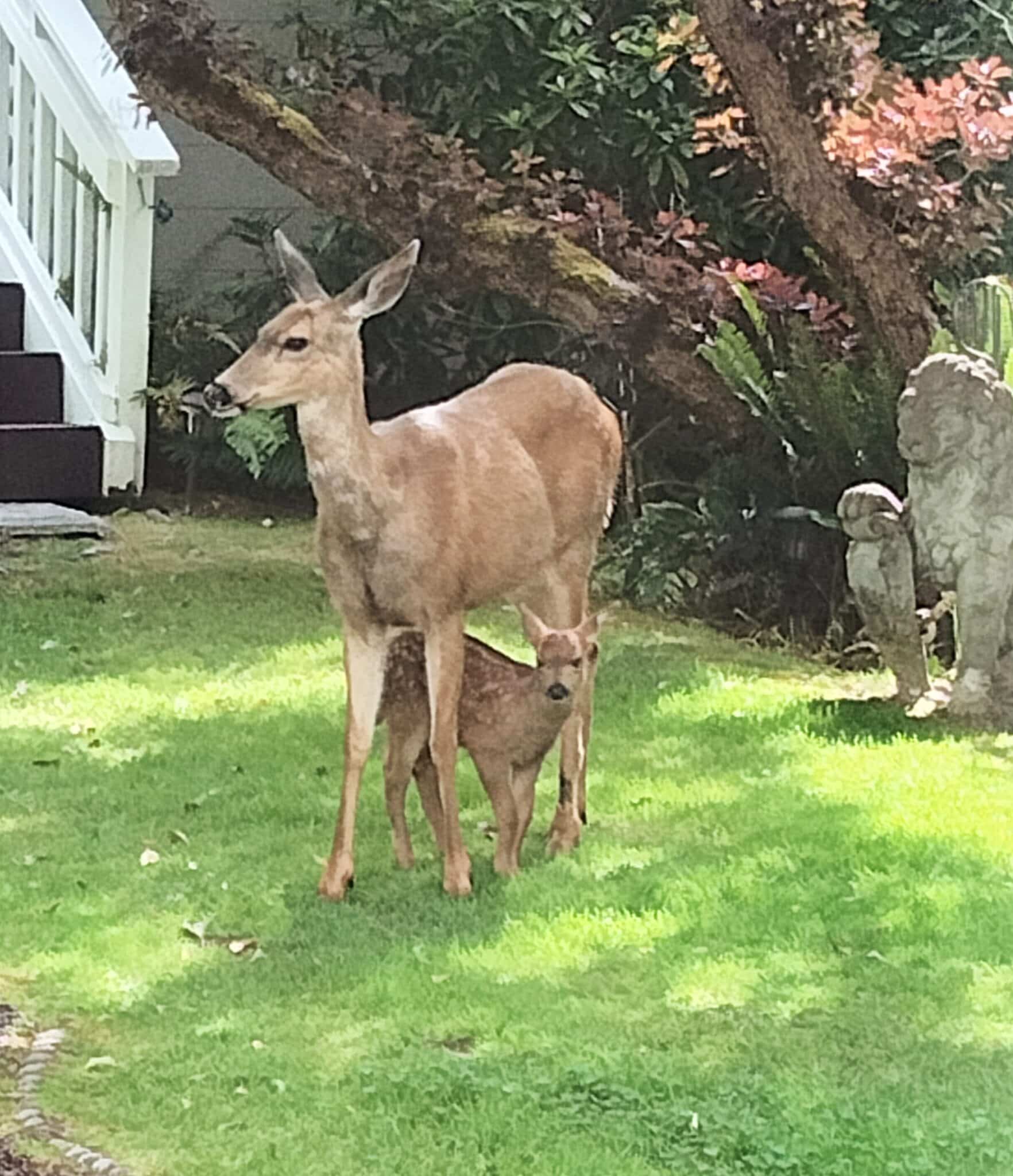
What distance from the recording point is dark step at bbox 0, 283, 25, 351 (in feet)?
21.3

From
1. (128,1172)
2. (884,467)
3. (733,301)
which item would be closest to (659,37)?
(733,301)

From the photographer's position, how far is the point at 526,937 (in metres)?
3.30

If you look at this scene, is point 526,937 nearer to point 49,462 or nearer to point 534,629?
point 534,629

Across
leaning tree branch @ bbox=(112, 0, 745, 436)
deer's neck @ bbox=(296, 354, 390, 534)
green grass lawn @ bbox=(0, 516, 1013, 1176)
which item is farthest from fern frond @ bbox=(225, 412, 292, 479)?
deer's neck @ bbox=(296, 354, 390, 534)

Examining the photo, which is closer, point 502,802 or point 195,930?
point 195,930

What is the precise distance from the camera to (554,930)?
131 inches

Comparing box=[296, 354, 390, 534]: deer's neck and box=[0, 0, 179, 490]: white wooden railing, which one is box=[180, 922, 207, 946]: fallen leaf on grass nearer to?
box=[296, 354, 390, 534]: deer's neck

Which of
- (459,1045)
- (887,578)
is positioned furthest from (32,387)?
(459,1045)

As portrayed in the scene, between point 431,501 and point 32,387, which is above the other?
point 431,501

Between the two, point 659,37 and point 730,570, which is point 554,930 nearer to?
point 730,570

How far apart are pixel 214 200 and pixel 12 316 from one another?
724 mm

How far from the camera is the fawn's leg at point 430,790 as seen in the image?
3.68 m

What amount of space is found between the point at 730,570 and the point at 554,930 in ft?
8.81

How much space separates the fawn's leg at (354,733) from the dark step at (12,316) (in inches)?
129
